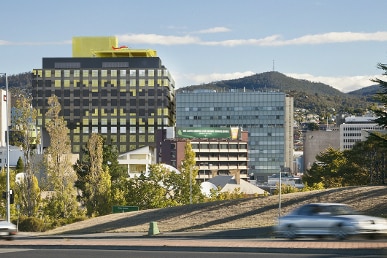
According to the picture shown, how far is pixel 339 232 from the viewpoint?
31.1 metres

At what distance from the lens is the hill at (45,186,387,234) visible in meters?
53.9

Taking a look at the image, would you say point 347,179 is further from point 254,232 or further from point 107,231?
point 254,232

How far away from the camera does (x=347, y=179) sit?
10819 centimetres

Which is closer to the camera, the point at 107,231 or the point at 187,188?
the point at 107,231

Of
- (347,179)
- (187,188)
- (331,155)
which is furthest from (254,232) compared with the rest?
(331,155)

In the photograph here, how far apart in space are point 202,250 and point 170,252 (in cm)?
102

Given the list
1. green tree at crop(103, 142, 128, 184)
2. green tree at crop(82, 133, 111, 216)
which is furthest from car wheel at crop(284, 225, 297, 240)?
green tree at crop(103, 142, 128, 184)

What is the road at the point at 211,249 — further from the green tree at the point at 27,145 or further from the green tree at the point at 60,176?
the green tree at the point at 60,176

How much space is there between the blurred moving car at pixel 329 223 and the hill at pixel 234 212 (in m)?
17.7

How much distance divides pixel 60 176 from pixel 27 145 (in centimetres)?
623

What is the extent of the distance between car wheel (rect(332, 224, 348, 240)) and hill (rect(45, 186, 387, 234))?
19417mm

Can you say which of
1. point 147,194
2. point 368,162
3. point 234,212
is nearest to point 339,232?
point 234,212

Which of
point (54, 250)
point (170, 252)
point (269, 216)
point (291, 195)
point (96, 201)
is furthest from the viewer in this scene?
point (96, 201)

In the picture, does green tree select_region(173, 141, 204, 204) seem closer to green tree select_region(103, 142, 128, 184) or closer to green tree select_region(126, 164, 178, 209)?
green tree select_region(126, 164, 178, 209)
